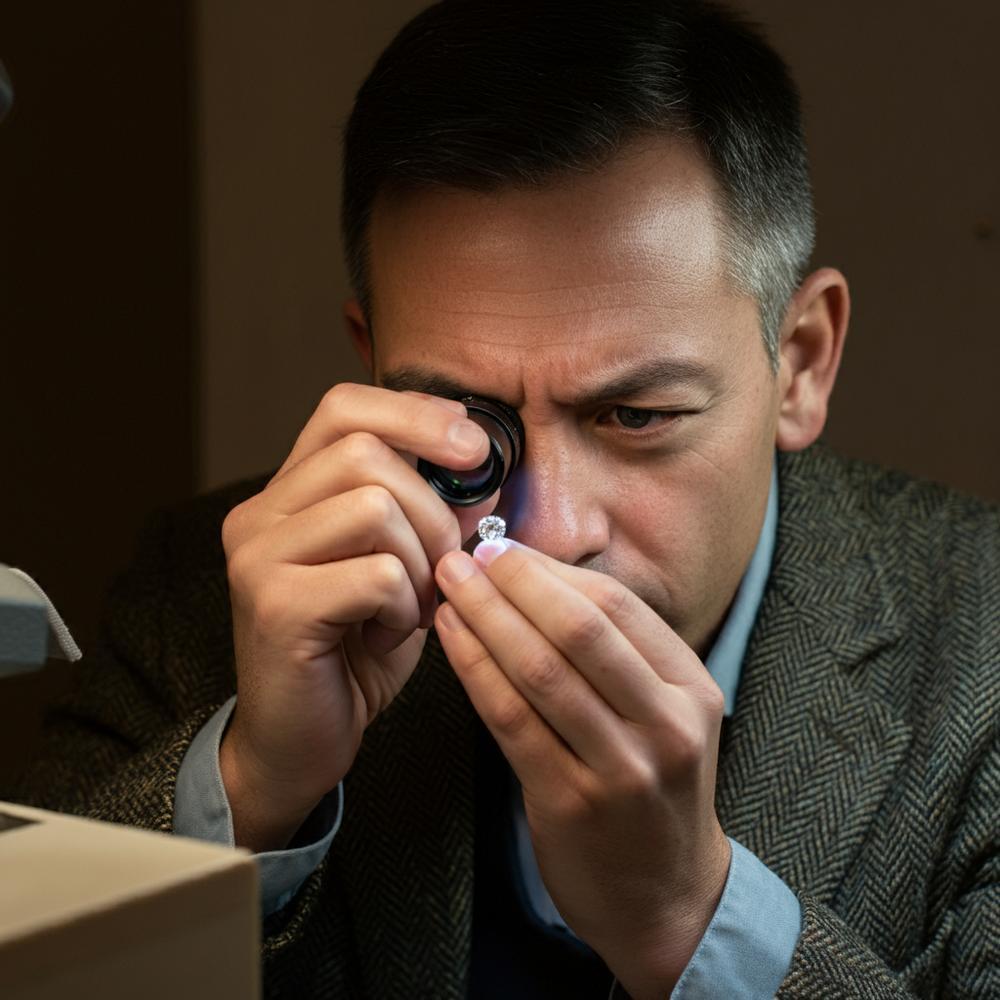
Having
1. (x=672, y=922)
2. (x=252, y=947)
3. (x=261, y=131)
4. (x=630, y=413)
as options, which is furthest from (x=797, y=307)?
(x=261, y=131)

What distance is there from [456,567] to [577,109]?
605 mm

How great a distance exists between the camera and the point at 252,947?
2.50ft

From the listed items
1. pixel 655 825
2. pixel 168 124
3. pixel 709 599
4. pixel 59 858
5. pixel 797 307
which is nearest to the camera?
pixel 59 858

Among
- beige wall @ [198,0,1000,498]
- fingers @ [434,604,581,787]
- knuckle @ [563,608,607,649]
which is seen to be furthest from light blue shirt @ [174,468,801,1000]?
beige wall @ [198,0,1000,498]

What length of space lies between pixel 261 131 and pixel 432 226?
1.51m

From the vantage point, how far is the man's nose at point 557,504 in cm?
149

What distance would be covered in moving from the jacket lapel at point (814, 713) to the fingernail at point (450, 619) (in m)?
0.63

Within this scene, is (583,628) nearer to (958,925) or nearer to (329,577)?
(329,577)

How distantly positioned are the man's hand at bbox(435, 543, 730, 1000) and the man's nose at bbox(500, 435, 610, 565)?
0.14 metres

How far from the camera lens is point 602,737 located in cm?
128

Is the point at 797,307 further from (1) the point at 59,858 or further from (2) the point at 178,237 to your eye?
(2) the point at 178,237

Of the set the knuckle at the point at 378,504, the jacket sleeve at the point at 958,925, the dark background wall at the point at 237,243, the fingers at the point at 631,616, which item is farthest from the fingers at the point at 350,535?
the dark background wall at the point at 237,243

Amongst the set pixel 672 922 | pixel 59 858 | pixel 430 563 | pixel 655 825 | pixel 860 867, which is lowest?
pixel 860 867

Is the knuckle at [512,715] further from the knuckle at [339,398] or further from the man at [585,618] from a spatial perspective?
the knuckle at [339,398]
